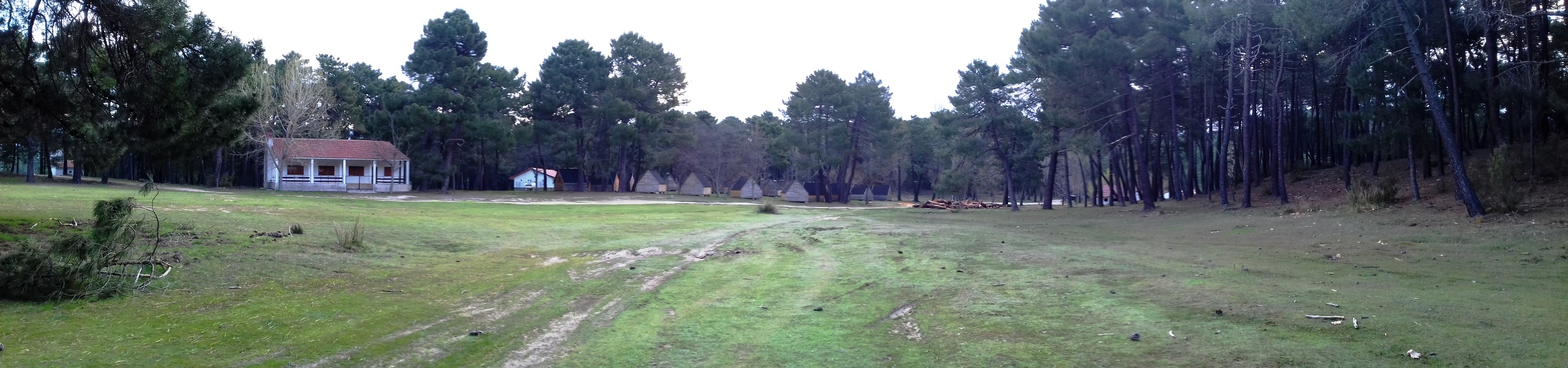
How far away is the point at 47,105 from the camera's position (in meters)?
11.4

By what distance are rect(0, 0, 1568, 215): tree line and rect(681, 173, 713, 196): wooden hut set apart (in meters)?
1.50

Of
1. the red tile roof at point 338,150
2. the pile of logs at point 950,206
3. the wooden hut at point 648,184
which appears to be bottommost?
the pile of logs at point 950,206

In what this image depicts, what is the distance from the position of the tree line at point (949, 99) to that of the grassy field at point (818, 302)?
6.76ft

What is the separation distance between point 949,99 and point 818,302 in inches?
1646

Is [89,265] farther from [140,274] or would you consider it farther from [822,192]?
[822,192]

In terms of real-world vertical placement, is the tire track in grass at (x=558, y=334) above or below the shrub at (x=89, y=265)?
below

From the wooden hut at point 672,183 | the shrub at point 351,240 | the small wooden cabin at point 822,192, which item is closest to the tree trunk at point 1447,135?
the shrub at point 351,240

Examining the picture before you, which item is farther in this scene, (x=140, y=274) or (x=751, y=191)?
(x=751, y=191)

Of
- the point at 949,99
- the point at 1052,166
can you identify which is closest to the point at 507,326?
the point at 1052,166

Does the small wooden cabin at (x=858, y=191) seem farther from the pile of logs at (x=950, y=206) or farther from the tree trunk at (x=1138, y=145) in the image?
the tree trunk at (x=1138, y=145)

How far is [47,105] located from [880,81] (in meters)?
63.2

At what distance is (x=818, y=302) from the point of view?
9391 mm

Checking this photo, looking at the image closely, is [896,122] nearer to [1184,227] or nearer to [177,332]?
[1184,227]

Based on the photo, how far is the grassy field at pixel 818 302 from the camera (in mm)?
6289
